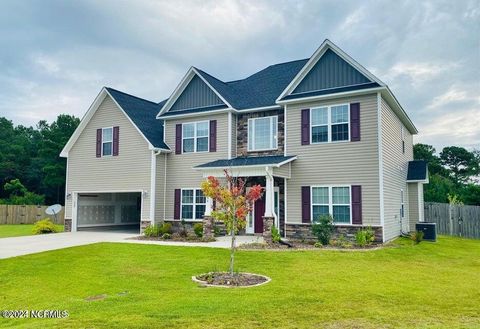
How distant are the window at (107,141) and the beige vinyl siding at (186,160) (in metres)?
3.29

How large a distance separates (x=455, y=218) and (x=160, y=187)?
16529 millimetres

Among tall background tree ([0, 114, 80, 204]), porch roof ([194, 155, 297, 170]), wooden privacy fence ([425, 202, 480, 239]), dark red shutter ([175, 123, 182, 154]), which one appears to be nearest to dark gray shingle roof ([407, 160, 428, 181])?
wooden privacy fence ([425, 202, 480, 239])

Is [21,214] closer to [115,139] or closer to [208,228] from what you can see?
[115,139]

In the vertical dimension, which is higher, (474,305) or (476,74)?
(476,74)

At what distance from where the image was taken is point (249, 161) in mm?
17672

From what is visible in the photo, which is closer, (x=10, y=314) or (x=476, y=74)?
(x=10, y=314)

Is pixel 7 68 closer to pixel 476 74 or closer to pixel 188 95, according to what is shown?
pixel 188 95

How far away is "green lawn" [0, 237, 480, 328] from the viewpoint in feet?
20.0

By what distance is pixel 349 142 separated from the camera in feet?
52.7

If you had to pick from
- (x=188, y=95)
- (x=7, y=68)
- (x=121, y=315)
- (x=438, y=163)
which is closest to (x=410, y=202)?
(x=188, y=95)

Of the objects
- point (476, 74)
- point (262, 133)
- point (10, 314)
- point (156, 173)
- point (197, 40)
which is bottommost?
point (10, 314)

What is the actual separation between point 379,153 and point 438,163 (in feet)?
122

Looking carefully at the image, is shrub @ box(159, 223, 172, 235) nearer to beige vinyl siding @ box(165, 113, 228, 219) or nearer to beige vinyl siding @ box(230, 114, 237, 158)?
beige vinyl siding @ box(165, 113, 228, 219)

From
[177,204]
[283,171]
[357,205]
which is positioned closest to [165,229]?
[177,204]
